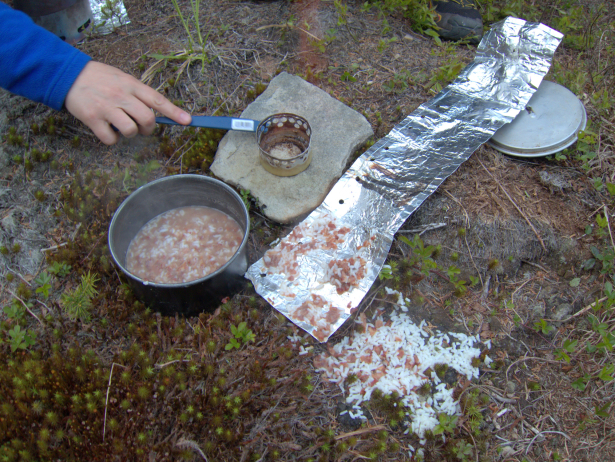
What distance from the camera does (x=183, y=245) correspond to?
3.05 m

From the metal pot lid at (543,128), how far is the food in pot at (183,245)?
A: 2.58 m

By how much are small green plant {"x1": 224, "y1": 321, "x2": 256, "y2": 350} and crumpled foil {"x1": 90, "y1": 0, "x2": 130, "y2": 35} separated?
3578 millimetres

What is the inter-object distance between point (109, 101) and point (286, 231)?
1.60 metres

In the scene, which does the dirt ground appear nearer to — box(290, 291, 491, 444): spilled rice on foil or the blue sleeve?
box(290, 291, 491, 444): spilled rice on foil

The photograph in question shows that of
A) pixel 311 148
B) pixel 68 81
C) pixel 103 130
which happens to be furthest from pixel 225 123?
pixel 68 81

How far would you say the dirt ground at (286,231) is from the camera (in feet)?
8.02

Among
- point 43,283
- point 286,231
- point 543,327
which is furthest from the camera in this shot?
point 286,231

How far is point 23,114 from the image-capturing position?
140 inches

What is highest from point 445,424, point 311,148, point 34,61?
point 34,61

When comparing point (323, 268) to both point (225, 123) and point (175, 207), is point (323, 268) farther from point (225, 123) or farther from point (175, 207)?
point (225, 123)

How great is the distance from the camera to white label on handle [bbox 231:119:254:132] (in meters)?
3.28

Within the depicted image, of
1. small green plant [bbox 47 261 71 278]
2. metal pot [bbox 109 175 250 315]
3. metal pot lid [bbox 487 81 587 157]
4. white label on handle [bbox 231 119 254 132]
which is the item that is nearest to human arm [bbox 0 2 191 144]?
metal pot [bbox 109 175 250 315]

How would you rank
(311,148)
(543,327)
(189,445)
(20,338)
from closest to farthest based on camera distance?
(189,445) < (20,338) < (543,327) < (311,148)

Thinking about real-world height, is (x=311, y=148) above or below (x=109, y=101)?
below
